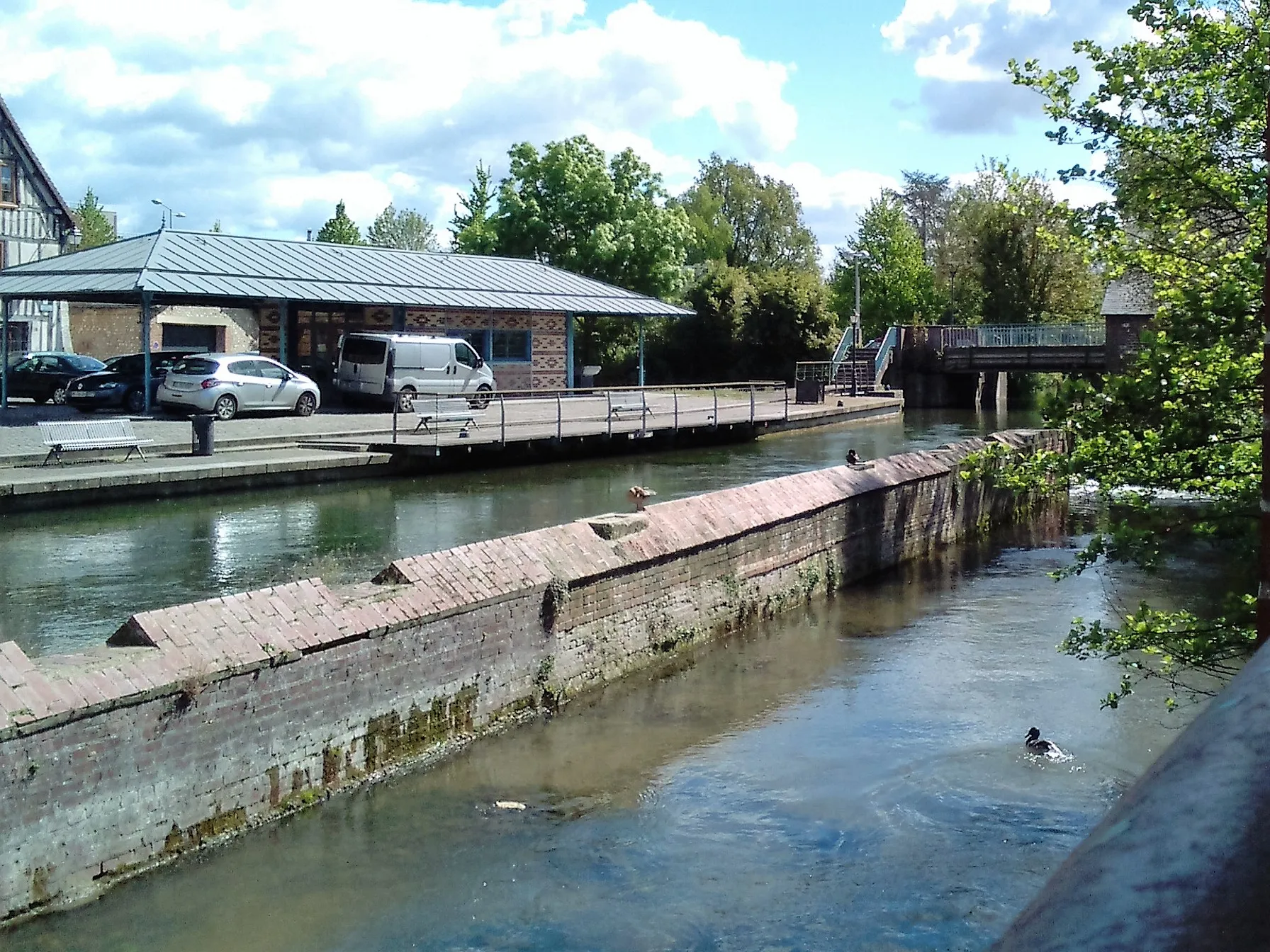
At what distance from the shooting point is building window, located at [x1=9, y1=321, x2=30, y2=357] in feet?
154

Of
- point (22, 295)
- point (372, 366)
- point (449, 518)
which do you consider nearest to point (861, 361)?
point (372, 366)

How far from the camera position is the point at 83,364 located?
119 ft

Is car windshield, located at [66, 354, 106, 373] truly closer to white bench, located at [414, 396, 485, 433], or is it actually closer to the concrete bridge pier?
white bench, located at [414, 396, 485, 433]

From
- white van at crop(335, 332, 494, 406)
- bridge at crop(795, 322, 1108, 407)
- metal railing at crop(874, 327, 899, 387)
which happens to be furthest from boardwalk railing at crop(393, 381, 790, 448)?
metal railing at crop(874, 327, 899, 387)

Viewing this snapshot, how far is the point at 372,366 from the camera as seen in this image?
108ft

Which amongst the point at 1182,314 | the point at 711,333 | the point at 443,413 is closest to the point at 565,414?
the point at 443,413

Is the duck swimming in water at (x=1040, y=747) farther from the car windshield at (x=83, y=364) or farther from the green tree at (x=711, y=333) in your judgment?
the green tree at (x=711, y=333)

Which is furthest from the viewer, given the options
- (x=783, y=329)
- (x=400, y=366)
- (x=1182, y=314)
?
(x=783, y=329)

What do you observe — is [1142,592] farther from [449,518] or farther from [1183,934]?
[1183,934]

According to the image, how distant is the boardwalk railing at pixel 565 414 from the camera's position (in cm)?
2800

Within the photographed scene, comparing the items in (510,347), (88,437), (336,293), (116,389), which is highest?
(336,293)

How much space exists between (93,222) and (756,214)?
47474 millimetres

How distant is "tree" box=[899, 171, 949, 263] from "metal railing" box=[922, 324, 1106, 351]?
147 ft

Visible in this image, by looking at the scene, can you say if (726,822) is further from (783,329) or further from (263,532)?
(783,329)
